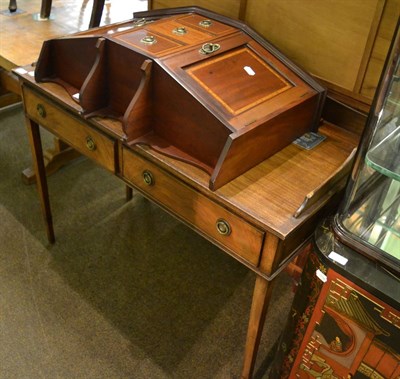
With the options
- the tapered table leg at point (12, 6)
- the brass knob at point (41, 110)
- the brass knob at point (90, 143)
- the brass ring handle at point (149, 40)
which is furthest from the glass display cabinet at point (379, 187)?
the tapered table leg at point (12, 6)

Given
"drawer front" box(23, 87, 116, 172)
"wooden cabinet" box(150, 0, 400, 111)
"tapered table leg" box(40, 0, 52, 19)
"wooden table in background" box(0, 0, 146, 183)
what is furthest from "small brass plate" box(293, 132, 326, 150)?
"tapered table leg" box(40, 0, 52, 19)

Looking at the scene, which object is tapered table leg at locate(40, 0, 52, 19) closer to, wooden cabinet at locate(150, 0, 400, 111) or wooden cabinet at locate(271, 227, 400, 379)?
wooden cabinet at locate(150, 0, 400, 111)

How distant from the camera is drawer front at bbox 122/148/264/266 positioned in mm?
1048

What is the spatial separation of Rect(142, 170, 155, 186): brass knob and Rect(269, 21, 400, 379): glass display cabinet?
1.45ft

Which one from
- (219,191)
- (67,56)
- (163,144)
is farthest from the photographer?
(67,56)

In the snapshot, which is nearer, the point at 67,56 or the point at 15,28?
the point at 67,56

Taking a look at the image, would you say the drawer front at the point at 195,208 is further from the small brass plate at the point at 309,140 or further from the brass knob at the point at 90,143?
the small brass plate at the point at 309,140

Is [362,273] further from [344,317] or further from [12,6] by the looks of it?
[12,6]

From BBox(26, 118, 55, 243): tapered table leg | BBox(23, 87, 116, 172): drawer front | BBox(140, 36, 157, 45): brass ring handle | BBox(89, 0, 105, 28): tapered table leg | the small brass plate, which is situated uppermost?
BBox(140, 36, 157, 45): brass ring handle

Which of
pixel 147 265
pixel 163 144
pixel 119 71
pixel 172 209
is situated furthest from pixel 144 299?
pixel 119 71

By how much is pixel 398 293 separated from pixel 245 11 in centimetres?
91

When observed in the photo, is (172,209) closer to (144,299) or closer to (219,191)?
(219,191)

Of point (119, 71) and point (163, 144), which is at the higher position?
point (119, 71)

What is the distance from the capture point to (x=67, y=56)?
54.1 inches
